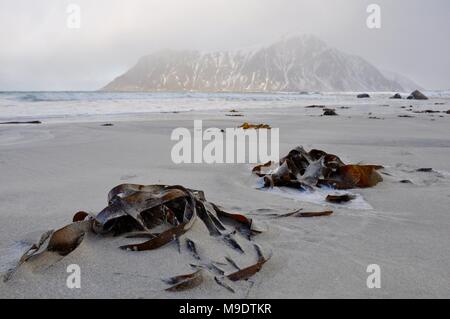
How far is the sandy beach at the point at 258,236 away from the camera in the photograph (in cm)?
136

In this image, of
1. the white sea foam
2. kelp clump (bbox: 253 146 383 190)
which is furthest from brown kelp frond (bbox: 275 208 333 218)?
the white sea foam

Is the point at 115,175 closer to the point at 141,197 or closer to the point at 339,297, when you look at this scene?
the point at 141,197

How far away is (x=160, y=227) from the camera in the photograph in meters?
1.79

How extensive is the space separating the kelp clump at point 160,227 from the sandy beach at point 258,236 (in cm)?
4

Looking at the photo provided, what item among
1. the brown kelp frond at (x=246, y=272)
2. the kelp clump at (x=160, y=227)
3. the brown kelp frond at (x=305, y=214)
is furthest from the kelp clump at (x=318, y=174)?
the brown kelp frond at (x=246, y=272)

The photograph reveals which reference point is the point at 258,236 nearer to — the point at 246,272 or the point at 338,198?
the point at 246,272

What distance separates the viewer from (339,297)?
1.31m

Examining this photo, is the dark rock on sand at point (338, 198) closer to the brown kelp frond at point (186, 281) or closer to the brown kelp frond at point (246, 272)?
the brown kelp frond at point (246, 272)

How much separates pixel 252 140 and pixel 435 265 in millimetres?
4133

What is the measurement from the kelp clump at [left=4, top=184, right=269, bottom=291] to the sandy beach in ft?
0.13

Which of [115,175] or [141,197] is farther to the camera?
[115,175]

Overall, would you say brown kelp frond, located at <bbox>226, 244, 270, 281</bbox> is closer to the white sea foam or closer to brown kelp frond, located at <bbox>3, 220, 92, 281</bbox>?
brown kelp frond, located at <bbox>3, 220, 92, 281</bbox>
